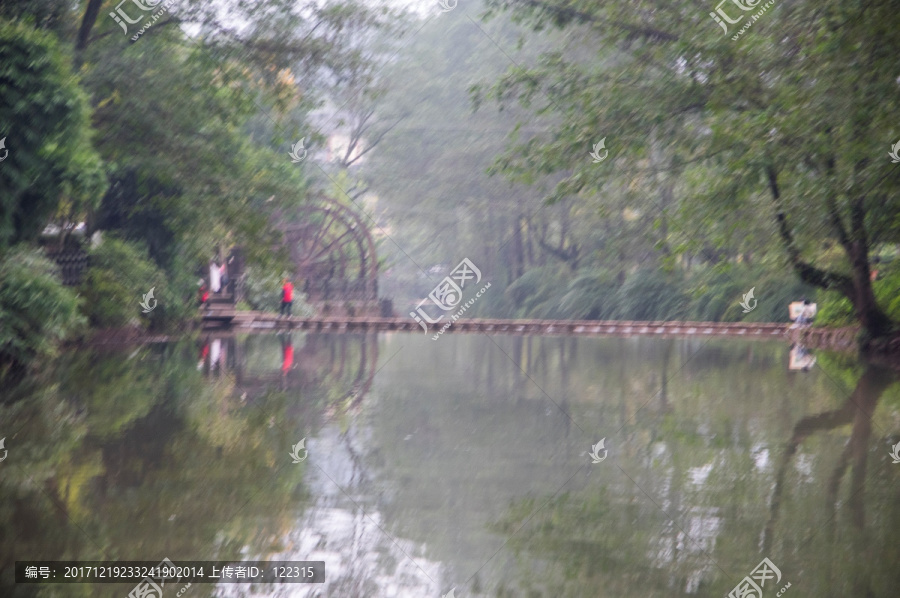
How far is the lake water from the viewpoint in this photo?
4992 millimetres

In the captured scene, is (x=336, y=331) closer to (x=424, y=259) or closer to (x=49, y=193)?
(x=49, y=193)

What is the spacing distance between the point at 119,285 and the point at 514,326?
10504 mm

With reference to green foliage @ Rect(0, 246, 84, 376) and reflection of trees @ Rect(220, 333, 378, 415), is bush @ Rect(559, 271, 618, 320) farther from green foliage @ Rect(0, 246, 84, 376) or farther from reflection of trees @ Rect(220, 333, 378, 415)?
green foliage @ Rect(0, 246, 84, 376)

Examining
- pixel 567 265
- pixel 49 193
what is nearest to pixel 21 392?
pixel 49 193

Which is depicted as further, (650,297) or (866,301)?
(650,297)

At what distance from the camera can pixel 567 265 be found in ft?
140

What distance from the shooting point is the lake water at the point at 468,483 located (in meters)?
4.99

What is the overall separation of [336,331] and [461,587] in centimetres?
2182

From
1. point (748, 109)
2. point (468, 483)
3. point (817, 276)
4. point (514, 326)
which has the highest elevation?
point (748, 109)

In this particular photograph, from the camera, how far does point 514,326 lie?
25.1m
